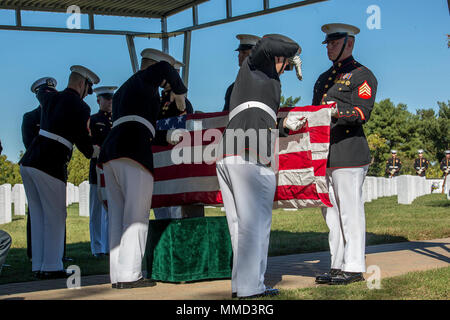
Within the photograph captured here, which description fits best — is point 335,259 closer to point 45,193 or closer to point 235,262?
point 235,262

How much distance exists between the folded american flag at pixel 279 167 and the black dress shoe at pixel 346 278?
699mm

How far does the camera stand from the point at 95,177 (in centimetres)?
988

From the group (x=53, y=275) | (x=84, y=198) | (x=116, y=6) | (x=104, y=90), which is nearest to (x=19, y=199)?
(x=84, y=198)

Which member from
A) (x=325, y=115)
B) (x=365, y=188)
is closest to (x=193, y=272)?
(x=325, y=115)

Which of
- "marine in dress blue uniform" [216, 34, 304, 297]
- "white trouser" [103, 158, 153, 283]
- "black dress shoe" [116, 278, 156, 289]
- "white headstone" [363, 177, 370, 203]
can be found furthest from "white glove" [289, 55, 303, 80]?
"white headstone" [363, 177, 370, 203]

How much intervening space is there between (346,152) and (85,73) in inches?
125

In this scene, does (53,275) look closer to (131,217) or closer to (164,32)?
(131,217)

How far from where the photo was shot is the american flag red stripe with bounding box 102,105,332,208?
5.66m

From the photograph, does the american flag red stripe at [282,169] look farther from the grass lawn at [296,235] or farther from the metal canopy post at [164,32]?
the metal canopy post at [164,32]

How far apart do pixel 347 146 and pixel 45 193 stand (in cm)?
331

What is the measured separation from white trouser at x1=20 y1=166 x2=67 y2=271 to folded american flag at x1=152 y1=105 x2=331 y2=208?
1188mm

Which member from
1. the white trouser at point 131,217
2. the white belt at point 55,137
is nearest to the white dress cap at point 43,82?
the white belt at point 55,137

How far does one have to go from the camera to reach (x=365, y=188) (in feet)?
76.3

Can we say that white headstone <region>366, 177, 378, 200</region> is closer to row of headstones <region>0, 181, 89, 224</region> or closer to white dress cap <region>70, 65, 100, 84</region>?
row of headstones <region>0, 181, 89, 224</region>
